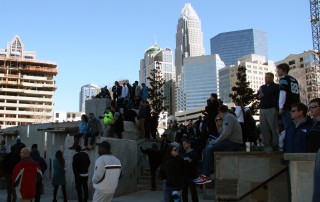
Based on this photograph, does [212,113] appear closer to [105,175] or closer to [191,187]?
[191,187]

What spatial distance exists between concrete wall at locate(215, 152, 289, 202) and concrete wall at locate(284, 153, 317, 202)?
2276 mm

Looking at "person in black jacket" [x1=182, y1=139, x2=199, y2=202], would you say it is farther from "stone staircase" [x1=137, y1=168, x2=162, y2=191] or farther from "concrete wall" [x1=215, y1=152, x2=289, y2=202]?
"stone staircase" [x1=137, y1=168, x2=162, y2=191]

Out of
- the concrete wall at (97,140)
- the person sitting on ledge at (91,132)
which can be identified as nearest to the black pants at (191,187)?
the concrete wall at (97,140)

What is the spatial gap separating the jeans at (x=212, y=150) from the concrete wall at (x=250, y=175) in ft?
0.45

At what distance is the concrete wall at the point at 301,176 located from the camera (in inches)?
208

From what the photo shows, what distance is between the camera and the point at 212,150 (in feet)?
26.6

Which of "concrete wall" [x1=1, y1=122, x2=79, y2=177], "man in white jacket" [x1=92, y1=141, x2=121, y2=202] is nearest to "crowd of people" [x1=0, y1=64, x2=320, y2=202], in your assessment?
"man in white jacket" [x1=92, y1=141, x2=121, y2=202]

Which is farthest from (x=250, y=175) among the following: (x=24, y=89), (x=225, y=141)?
(x=24, y=89)

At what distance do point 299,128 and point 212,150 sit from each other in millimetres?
2630

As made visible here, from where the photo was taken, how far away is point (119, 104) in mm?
19656

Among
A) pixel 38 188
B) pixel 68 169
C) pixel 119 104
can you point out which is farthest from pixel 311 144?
pixel 119 104

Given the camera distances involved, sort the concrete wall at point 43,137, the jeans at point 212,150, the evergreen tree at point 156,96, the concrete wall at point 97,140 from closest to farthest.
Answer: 1. the jeans at point 212,150
2. the concrete wall at point 97,140
3. the concrete wall at point 43,137
4. the evergreen tree at point 156,96

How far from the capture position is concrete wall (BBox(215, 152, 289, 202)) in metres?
7.64

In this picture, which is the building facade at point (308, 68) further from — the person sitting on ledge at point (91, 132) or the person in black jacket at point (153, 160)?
the person sitting on ledge at point (91, 132)
